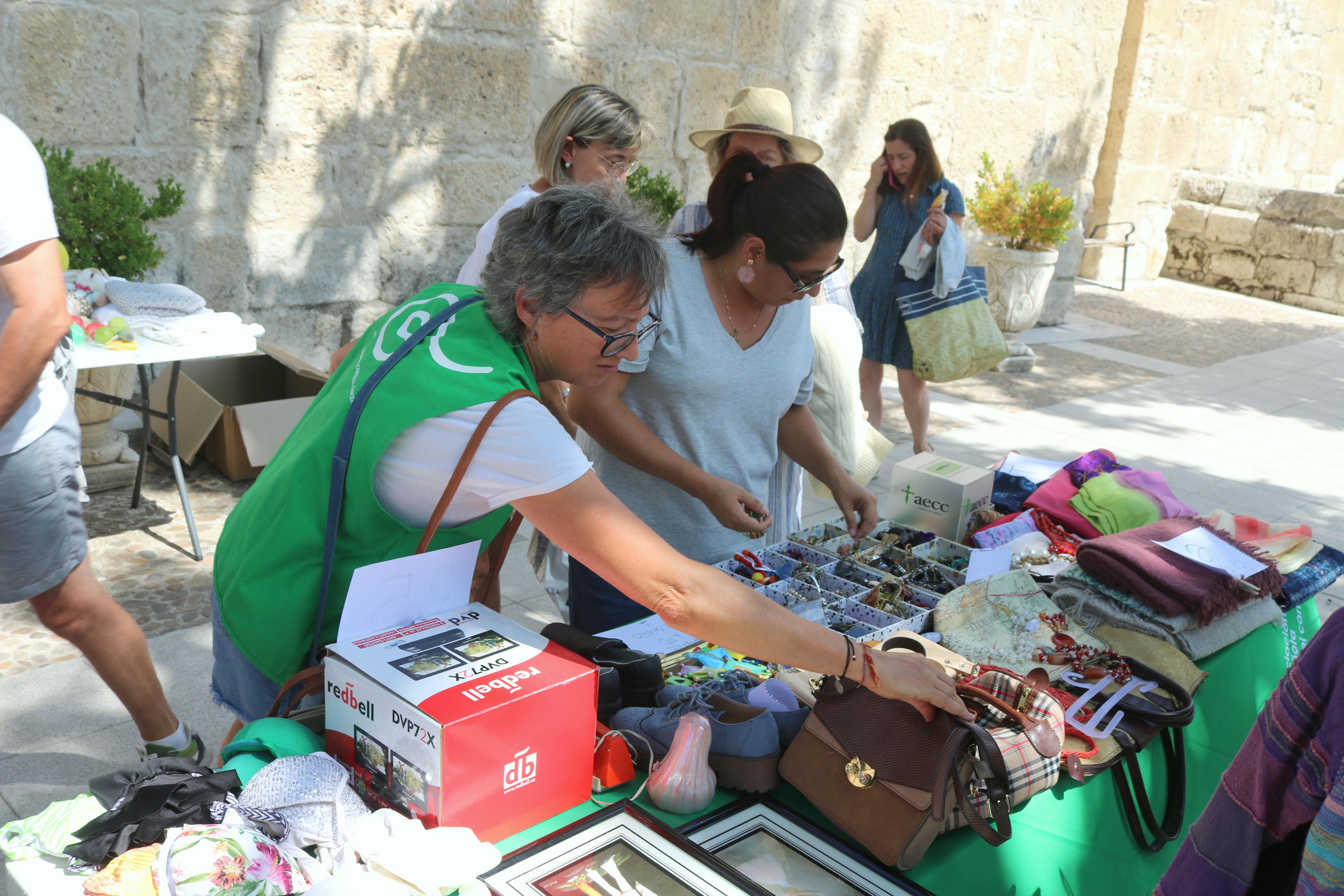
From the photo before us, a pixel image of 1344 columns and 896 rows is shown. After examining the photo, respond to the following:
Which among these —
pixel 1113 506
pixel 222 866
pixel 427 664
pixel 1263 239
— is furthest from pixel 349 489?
pixel 1263 239

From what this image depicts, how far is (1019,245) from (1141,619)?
700 centimetres

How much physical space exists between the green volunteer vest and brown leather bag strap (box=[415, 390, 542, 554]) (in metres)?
0.02

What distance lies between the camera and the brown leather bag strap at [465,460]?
1437 millimetres

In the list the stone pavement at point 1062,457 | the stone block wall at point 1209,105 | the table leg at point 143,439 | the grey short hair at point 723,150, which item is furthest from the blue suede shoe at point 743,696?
the stone block wall at point 1209,105

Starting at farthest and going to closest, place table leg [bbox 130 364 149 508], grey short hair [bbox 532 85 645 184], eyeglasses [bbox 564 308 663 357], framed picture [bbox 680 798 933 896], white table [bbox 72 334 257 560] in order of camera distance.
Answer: table leg [bbox 130 364 149 508] → white table [bbox 72 334 257 560] → grey short hair [bbox 532 85 645 184] → eyeglasses [bbox 564 308 663 357] → framed picture [bbox 680 798 933 896]

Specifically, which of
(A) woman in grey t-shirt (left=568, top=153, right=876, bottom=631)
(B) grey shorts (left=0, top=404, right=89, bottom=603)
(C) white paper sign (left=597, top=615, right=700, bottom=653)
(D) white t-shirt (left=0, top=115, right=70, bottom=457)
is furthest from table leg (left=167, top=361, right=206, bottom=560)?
(C) white paper sign (left=597, top=615, right=700, bottom=653)

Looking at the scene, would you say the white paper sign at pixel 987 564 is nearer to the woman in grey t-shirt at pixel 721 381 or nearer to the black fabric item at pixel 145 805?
the woman in grey t-shirt at pixel 721 381

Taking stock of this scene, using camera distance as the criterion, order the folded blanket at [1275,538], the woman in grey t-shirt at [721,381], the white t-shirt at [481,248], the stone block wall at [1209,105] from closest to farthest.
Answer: the woman in grey t-shirt at [721,381], the folded blanket at [1275,538], the white t-shirt at [481,248], the stone block wall at [1209,105]

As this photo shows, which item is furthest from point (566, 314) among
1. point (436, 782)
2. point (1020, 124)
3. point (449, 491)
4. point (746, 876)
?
point (1020, 124)

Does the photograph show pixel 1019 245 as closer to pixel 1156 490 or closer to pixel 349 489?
pixel 1156 490

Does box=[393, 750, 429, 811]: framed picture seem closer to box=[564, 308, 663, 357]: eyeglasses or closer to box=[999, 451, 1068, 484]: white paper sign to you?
box=[564, 308, 663, 357]: eyeglasses

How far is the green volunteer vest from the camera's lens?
1.48 m

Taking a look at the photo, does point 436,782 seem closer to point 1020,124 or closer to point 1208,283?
point 1020,124

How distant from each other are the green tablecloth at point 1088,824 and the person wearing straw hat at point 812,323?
1.04 metres
